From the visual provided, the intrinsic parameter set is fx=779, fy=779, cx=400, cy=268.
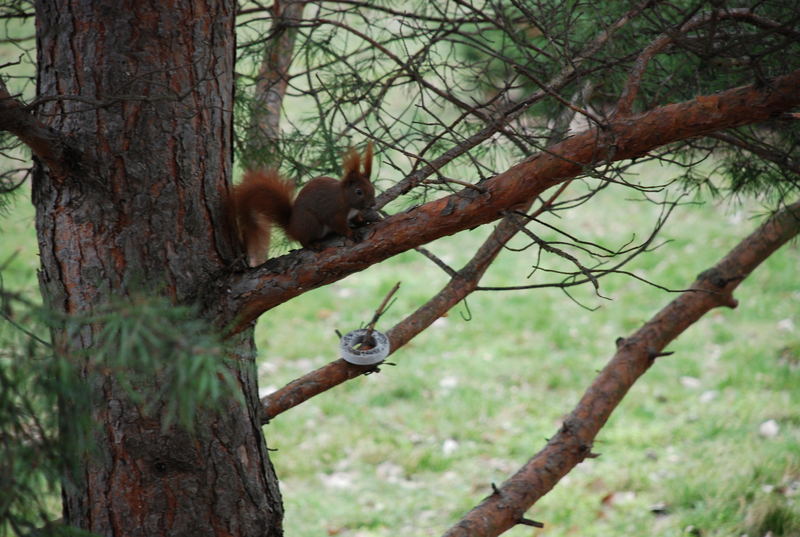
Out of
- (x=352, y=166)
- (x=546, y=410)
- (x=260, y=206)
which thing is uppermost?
(x=546, y=410)

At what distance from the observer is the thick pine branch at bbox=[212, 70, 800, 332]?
1.04 meters

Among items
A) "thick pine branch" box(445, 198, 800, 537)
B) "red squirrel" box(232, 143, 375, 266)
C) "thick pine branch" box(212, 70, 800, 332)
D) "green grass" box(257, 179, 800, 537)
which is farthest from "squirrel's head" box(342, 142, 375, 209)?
"green grass" box(257, 179, 800, 537)

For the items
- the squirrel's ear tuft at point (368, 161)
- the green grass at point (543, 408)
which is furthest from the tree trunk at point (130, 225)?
the green grass at point (543, 408)

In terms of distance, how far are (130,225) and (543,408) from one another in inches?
107

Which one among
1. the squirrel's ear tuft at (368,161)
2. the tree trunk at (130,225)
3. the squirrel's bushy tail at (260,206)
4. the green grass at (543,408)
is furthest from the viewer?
the green grass at (543,408)

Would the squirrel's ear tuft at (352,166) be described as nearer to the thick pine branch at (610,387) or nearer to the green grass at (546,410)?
the thick pine branch at (610,387)

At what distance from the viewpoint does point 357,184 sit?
158 cm

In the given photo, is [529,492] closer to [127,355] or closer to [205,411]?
[205,411]

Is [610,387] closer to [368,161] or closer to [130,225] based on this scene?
[368,161]

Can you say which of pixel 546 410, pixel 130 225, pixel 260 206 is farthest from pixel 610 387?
pixel 546 410

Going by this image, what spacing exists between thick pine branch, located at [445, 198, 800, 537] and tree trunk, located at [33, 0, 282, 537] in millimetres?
535

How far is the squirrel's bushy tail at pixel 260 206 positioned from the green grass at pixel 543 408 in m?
0.79

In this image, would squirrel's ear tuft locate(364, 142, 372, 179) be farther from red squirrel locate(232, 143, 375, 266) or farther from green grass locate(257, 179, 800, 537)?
green grass locate(257, 179, 800, 537)

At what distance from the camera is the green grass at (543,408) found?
2.85 meters
